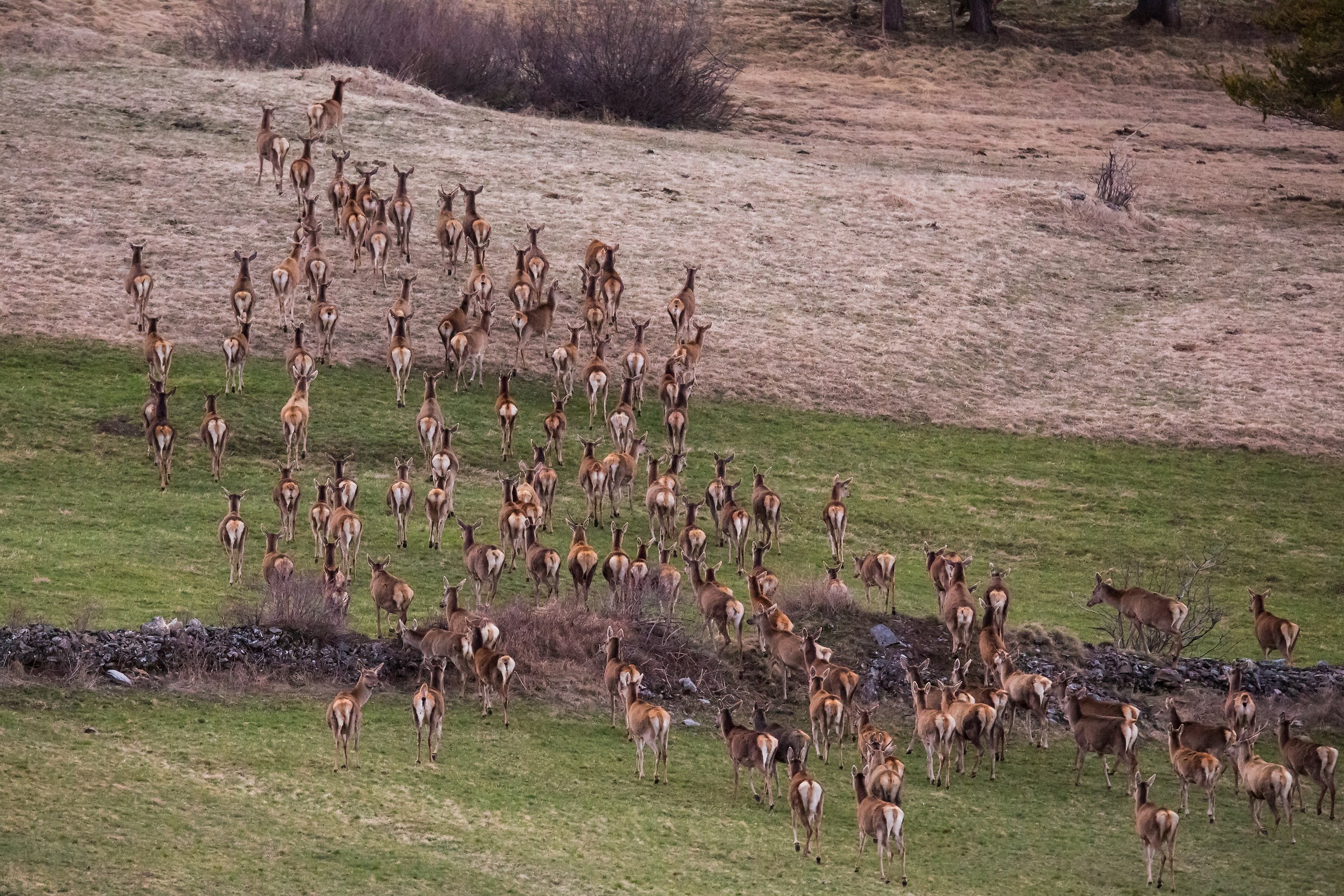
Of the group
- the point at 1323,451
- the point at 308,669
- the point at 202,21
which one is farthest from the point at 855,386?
the point at 202,21

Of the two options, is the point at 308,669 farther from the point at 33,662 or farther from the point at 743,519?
the point at 743,519

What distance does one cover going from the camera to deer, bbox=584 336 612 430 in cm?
2992

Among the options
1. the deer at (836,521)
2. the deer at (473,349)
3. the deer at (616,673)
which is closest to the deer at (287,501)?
the deer at (616,673)

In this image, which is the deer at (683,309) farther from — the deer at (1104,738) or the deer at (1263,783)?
the deer at (1263,783)

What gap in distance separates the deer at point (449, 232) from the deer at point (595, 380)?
5.29 m

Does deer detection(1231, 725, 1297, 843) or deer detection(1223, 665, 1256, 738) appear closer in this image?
deer detection(1231, 725, 1297, 843)

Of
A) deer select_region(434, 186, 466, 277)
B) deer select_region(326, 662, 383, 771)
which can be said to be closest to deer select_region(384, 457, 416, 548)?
deer select_region(326, 662, 383, 771)

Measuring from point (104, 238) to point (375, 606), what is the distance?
17.5 meters

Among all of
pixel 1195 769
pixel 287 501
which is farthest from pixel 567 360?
pixel 1195 769

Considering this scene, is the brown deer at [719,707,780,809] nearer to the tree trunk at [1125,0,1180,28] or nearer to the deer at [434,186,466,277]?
the deer at [434,186,466,277]

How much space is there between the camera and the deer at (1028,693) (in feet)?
61.7

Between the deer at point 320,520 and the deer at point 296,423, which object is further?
the deer at point 296,423

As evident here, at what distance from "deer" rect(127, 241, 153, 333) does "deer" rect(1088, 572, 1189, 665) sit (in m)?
16.9

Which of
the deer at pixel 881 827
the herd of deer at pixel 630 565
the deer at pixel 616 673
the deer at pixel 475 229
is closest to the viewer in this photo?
the deer at pixel 881 827
